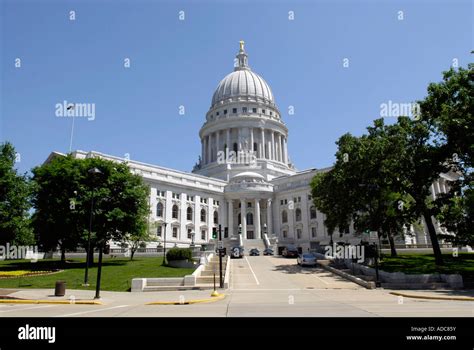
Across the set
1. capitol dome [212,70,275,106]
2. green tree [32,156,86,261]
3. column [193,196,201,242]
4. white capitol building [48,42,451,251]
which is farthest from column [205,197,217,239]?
green tree [32,156,86,261]

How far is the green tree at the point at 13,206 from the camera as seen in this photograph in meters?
37.9

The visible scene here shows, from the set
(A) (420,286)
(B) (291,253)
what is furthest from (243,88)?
(A) (420,286)

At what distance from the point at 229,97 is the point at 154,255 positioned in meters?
71.6

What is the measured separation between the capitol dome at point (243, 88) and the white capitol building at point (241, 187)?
0.33 m

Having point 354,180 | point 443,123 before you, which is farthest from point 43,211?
point 443,123

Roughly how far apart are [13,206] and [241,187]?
5184cm

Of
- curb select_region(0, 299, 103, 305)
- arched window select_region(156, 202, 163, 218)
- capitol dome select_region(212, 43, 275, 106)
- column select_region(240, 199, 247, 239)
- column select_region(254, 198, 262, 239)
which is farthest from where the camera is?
capitol dome select_region(212, 43, 275, 106)

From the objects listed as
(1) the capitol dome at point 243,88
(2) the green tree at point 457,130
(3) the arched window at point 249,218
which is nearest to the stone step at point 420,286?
(2) the green tree at point 457,130

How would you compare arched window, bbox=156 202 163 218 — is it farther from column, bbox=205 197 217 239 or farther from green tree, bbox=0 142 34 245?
green tree, bbox=0 142 34 245

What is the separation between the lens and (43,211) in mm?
38750

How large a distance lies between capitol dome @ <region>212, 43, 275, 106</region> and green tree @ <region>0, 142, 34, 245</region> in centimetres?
7897

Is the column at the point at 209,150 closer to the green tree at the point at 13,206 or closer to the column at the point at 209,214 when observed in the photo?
the column at the point at 209,214

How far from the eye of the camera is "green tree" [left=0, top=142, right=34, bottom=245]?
37906 mm
